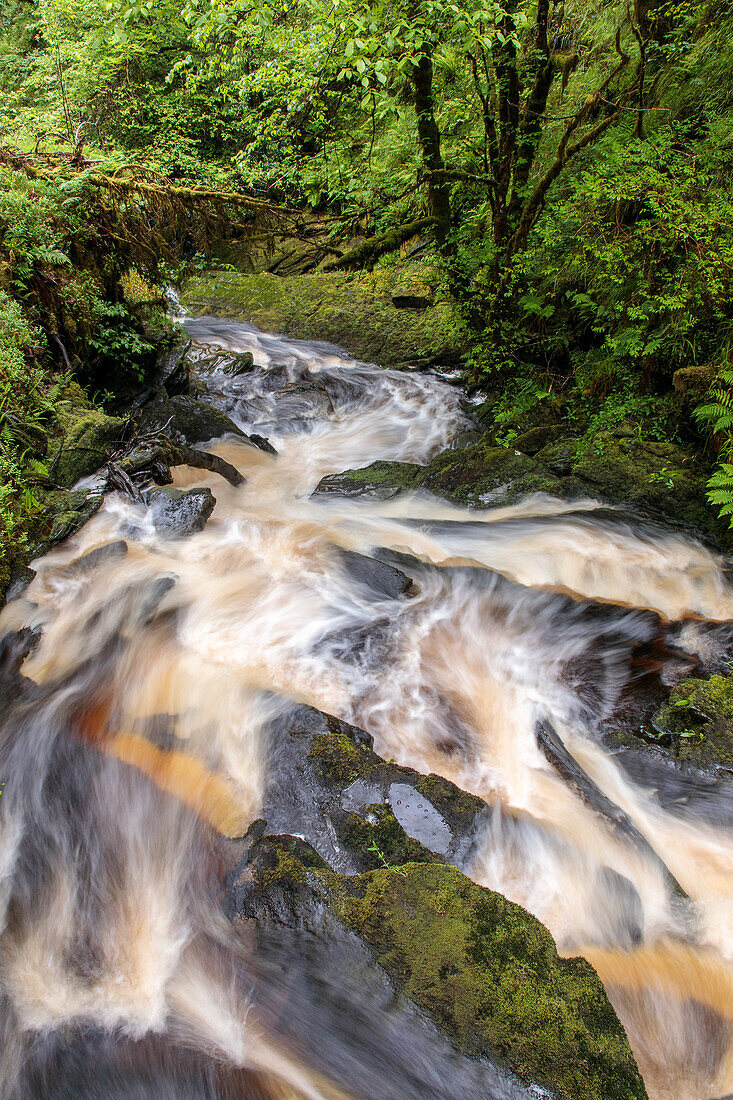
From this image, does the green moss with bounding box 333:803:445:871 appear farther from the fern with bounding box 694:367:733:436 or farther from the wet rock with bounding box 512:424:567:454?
the wet rock with bounding box 512:424:567:454

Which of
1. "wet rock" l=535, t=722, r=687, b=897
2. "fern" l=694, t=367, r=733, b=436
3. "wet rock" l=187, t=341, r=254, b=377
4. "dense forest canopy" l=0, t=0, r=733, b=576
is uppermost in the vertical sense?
"dense forest canopy" l=0, t=0, r=733, b=576

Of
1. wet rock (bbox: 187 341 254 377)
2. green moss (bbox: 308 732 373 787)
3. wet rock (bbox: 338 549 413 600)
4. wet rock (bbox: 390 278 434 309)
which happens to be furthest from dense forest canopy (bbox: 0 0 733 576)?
green moss (bbox: 308 732 373 787)

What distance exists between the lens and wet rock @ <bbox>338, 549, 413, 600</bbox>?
552 cm

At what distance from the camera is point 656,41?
20.0 feet

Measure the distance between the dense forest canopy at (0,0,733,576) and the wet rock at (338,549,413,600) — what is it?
2865 millimetres

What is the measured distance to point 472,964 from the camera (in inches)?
96.6

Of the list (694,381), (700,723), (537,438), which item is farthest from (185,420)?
(700,723)

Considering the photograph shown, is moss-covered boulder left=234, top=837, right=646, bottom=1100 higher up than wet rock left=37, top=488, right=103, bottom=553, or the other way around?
wet rock left=37, top=488, right=103, bottom=553

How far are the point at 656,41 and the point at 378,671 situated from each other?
7.34 meters

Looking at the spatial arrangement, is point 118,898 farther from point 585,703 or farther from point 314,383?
point 314,383

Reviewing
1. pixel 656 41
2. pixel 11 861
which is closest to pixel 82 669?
pixel 11 861

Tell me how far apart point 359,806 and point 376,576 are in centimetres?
269

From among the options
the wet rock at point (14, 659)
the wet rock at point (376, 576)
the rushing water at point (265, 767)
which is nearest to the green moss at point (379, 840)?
the rushing water at point (265, 767)

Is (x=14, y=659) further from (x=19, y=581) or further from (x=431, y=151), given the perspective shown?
(x=431, y=151)
